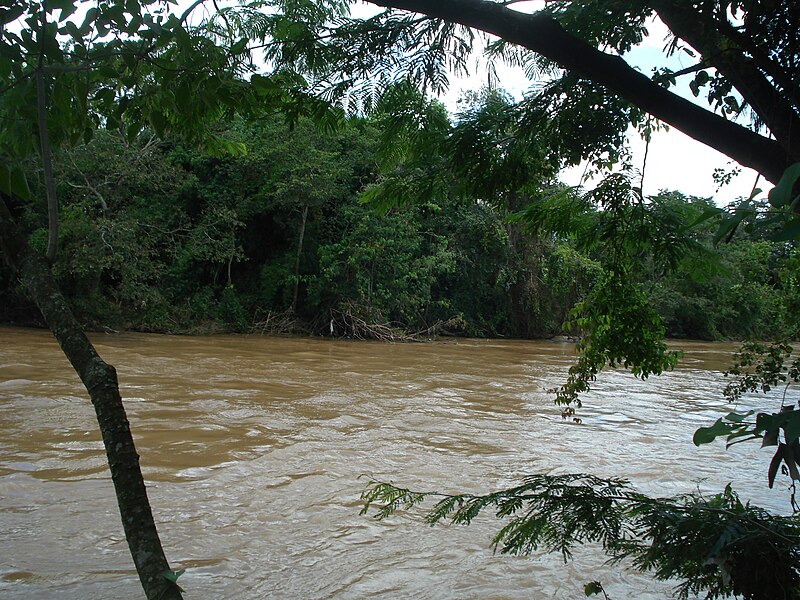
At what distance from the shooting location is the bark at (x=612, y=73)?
6.70ft

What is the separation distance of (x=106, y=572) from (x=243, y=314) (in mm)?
17620

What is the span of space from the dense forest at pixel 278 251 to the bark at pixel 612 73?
1441 centimetres

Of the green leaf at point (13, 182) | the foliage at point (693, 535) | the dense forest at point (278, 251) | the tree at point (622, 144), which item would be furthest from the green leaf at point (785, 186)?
the dense forest at point (278, 251)

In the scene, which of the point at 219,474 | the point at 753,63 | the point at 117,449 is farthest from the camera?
the point at 219,474

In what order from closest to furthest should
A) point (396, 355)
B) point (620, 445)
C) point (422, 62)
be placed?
point (422, 62), point (620, 445), point (396, 355)

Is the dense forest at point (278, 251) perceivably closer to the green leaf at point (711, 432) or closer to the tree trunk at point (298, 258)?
the tree trunk at point (298, 258)

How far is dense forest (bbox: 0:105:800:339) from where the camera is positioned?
1727 centimetres

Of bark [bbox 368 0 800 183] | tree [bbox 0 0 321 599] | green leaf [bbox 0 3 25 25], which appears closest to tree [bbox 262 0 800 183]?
bark [bbox 368 0 800 183]

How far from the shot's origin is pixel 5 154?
6.63ft

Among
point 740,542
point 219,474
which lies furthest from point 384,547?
point 740,542

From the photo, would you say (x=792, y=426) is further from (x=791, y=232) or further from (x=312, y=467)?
(x=312, y=467)

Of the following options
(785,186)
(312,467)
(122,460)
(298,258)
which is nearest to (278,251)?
(298,258)

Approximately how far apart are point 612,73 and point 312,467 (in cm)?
422

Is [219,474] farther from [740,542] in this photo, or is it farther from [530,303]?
[530,303]
